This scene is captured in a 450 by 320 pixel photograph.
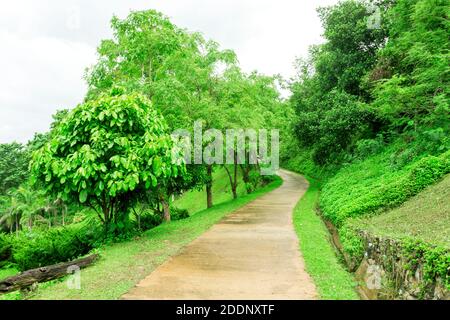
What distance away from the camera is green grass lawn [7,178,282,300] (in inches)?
229

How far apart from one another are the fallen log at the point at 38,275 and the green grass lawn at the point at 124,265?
0.48 feet

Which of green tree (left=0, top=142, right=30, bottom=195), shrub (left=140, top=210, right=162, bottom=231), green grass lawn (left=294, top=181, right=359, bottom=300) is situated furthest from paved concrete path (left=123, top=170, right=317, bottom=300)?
green tree (left=0, top=142, right=30, bottom=195)

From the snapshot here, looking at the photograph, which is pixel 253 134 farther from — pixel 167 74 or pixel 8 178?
pixel 8 178

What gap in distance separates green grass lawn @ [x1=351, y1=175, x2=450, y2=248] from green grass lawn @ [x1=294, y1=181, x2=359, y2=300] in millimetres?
1032

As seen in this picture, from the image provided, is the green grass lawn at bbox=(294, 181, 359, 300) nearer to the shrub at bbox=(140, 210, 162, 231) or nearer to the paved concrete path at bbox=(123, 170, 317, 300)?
the paved concrete path at bbox=(123, 170, 317, 300)

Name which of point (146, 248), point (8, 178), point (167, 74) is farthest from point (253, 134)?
point (8, 178)

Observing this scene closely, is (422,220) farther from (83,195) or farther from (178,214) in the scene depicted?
(178,214)

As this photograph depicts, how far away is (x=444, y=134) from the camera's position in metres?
13.5

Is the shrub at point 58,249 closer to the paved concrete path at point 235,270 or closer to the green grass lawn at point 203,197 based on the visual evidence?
the paved concrete path at point 235,270

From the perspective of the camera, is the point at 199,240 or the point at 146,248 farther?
the point at 199,240

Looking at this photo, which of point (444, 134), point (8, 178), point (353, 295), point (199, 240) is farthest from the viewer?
point (8, 178)

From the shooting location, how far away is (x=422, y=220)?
25.7 feet

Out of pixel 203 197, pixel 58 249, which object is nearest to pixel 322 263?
pixel 58 249

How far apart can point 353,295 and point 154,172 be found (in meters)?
5.35
